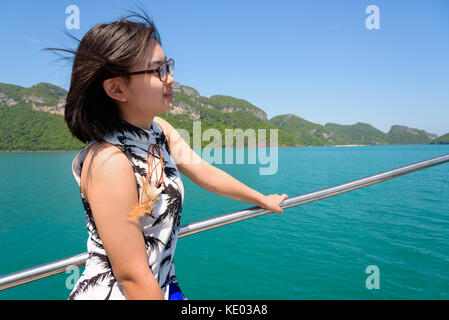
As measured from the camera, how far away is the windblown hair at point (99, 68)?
0.82 metres

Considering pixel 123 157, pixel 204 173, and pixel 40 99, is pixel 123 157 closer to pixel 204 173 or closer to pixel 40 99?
pixel 204 173

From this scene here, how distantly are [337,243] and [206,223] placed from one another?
12866 millimetres

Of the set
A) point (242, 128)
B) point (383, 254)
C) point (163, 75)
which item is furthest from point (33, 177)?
point (242, 128)

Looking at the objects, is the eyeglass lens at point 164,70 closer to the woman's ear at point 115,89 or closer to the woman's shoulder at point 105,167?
the woman's ear at point 115,89

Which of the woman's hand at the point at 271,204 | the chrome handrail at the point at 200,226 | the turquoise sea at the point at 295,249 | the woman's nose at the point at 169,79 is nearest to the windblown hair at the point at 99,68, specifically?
the woman's nose at the point at 169,79

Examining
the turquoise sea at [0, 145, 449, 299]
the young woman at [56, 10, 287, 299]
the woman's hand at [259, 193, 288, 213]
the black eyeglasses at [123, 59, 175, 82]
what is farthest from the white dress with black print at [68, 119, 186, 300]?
the turquoise sea at [0, 145, 449, 299]

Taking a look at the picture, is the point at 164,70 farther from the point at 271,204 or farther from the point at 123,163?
the point at 271,204

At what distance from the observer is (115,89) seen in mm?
885

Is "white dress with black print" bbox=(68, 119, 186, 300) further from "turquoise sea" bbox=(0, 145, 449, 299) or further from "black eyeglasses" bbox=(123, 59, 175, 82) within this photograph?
"turquoise sea" bbox=(0, 145, 449, 299)

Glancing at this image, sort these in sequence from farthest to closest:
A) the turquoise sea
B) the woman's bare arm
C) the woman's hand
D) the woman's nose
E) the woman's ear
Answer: the turquoise sea → the woman's hand → the woman's nose → the woman's ear → the woman's bare arm

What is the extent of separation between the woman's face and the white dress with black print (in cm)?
6

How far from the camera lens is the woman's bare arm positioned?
2.45ft

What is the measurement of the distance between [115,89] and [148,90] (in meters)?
0.11

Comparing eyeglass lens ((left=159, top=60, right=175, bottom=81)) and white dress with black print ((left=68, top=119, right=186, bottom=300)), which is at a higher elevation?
eyeglass lens ((left=159, top=60, right=175, bottom=81))
